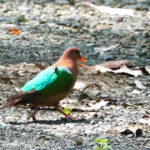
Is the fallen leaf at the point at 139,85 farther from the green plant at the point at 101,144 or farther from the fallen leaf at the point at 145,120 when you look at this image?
the green plant at the point at 101,144

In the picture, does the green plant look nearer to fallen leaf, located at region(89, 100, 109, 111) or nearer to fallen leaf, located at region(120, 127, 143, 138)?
fallen leaf, located at region(120, 127, 143, 138)

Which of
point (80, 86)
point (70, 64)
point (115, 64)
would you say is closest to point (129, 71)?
point (115, 64)

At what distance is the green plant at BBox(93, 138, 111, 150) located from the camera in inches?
219

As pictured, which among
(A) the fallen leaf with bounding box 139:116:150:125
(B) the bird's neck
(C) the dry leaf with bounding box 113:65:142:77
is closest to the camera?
(A) the fallen leaf with bounding box 139:116:150:125

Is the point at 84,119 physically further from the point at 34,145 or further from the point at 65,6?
the point at 65,6

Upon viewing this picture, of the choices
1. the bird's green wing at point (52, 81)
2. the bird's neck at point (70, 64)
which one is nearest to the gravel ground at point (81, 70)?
the bird's green wing at point (52, 81)

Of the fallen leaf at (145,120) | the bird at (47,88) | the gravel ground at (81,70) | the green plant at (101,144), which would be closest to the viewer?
the green plant at (101,144)

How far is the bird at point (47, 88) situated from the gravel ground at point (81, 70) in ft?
0.60

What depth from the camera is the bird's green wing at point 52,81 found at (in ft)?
21.4

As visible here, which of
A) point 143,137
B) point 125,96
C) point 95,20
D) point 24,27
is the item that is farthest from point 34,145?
point 95,20

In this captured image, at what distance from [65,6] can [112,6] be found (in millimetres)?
907

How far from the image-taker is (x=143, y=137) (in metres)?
6.12

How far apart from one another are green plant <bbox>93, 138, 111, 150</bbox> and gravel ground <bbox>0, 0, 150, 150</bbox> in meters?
0.08

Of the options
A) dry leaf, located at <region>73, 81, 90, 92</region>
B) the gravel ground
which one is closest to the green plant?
the gravel ground
